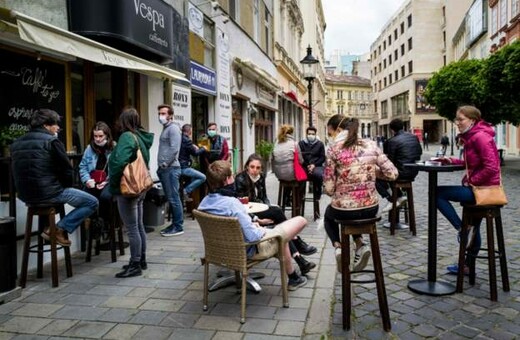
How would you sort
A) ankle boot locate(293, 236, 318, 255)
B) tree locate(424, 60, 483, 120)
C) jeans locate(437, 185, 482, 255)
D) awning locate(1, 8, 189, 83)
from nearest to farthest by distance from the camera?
1. awning locate(1, 8, 189, 83)
2. jeans locate(437, 185, 482, 255)
3. ankle boot locate(293, 236, 318, 255)
4. tree locate(424, 60, 483, 120)

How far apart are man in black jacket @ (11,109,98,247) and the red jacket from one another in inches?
157

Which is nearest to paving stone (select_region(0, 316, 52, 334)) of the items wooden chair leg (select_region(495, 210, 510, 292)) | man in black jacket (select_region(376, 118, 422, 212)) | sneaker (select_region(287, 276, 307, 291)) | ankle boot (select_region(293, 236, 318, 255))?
sneaker (select_region(287, 276, 307, 291))

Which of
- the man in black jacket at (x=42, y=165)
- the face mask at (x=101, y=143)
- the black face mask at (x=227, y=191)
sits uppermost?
the face mask at (x=101, y=143)

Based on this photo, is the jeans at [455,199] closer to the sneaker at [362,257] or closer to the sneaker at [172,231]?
the sneaker at [362,257]

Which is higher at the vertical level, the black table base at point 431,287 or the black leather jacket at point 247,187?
the black leather jacket at point 247,187

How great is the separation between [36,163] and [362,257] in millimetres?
3289

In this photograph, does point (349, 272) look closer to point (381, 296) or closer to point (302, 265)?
point (381, 296)

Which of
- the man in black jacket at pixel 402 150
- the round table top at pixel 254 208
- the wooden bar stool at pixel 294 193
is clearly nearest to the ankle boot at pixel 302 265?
the round table top at pixel 254 208

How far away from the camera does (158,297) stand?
4539 millimetres

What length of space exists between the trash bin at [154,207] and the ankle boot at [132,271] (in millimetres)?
2339

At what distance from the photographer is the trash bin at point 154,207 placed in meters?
7.55

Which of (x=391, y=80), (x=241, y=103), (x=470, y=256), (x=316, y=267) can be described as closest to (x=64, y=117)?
(x=316, y=267)

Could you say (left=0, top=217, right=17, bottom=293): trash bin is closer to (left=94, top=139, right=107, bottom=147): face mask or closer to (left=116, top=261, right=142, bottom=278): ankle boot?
(left=116, top=261, right=142, bottom=278): ankle boot

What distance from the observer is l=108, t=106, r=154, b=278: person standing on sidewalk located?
5012 mm
